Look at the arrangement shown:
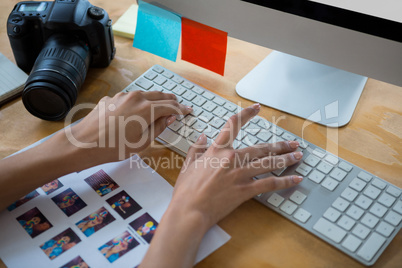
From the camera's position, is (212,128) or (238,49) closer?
(212,128)

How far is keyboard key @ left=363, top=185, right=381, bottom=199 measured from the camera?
666 mm

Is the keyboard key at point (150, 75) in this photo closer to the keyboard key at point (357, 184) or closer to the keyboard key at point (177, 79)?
the keyboard key at point (177, 79)

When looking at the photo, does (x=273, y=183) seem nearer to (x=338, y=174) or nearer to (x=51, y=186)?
(x=338, y=174)

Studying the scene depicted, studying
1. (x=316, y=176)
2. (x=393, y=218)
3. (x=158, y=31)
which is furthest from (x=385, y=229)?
(x=158, y=31)

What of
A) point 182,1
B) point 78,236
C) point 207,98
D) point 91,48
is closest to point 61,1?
point 91,48

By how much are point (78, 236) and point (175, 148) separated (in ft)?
0.73

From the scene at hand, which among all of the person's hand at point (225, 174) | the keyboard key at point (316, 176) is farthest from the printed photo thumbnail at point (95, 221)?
the keyboard key at point (316, 176)

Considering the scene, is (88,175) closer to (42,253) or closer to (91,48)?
(42,253)

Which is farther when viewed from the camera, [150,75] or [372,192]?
[150,75]

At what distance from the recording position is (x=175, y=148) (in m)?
0.76

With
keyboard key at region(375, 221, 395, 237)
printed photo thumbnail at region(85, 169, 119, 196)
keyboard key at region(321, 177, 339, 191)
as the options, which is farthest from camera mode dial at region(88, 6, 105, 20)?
keyboard key at region(375, 221, 395, 237)

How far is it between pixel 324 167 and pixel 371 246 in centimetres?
15

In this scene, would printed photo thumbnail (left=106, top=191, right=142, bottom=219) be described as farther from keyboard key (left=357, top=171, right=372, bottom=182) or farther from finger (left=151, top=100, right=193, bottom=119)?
keyboard key (left=357, top=171, right=372, bottom=182)

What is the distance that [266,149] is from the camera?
2.34 ft
